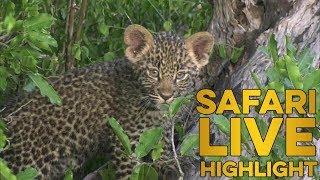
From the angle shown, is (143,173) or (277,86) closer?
(277,86)

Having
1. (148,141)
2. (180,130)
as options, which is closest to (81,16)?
(180,130)

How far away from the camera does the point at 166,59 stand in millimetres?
6668

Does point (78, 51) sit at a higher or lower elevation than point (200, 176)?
higher

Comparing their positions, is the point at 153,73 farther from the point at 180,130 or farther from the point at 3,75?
the point at 3,75

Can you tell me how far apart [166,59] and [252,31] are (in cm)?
90

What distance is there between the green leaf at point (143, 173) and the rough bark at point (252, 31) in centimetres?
96

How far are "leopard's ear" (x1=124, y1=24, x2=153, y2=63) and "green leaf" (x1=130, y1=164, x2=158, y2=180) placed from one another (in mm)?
1457

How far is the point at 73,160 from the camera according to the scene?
22.2 feet

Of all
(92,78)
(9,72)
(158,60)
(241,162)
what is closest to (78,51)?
(92,78)

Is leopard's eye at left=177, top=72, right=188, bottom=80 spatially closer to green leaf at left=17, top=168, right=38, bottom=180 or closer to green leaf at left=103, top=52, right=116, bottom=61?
green leaf at left=103, top=52, right=116, bottom=61

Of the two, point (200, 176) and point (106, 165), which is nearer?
point (200, 176)

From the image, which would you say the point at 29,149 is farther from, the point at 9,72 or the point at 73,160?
the point at 9,72

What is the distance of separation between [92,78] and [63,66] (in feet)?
2.47

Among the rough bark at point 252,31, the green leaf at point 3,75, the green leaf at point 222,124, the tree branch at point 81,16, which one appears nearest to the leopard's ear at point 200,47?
the rough bark at point 252,31
